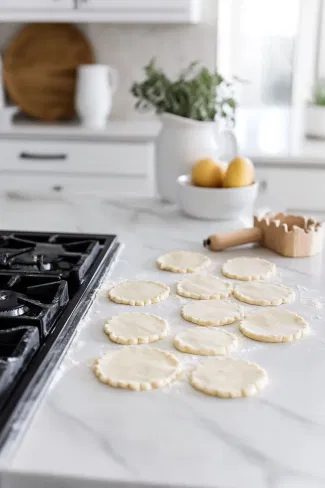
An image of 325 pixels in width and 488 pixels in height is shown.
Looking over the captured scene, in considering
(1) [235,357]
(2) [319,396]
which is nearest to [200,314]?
(1) [235,357]

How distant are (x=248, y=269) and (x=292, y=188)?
165 cm

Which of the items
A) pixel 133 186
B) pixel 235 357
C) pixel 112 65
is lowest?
pixel 133 186

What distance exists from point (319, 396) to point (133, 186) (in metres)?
2.33

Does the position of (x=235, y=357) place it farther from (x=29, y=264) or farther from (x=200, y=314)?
(x=29, y=264)

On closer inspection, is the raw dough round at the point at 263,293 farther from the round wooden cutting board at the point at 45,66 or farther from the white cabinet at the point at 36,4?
the round wooden cutting board at the point at 45,66

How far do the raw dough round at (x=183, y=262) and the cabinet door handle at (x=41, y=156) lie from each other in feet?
5.98

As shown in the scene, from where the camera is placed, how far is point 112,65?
11.3ft

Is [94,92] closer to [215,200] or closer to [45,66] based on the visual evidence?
[45,66]

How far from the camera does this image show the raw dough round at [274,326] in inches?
39.4

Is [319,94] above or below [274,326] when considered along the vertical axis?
above

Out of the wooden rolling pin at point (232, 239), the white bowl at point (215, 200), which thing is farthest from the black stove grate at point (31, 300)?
the white bowl at point (215, 200)

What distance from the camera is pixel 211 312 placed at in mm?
1089

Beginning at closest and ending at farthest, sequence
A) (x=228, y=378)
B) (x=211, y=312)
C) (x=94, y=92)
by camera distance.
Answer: (x=228, y=378)
(x=211, y=312)
(x=94, y=92)

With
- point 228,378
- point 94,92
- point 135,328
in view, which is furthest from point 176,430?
point 94,92
